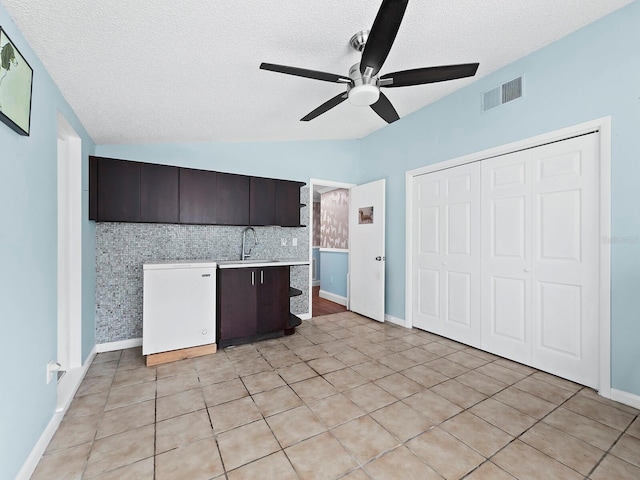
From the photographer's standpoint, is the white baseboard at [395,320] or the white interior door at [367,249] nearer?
the white baseboard at [395,320]

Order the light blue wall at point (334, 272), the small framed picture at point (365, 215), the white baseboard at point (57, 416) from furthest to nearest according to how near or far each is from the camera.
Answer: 1. the light blue wall at point (334, 272)
2. the small framed picture at point (365, 215)
3. the white baseboard at point (57, 416)

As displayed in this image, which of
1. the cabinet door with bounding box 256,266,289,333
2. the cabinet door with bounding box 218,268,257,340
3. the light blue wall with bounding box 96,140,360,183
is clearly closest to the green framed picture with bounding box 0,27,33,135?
the light blue wall with bounding box 96,140,360,183

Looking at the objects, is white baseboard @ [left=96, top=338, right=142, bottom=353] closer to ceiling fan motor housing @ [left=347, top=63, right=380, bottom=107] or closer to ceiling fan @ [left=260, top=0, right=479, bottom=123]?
ceiling fan @ [left=260, top=0, right=479, bottom=123]

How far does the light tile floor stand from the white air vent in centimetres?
260

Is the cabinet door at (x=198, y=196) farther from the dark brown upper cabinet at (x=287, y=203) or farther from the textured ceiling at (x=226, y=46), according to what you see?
the dark brown upper cabinet at (x=287, y=203)

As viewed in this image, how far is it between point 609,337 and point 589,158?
4.64 feet

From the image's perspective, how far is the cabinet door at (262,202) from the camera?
365cm

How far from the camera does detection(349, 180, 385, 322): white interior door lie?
4094mm

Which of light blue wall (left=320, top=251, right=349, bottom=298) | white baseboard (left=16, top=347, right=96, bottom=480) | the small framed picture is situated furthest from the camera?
light blue wall (left=320, top=251, right=349, bottom=298)

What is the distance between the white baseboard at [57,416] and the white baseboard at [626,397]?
3.74 metres

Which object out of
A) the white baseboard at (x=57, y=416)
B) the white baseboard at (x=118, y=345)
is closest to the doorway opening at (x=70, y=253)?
the white baseboard at (x=57, y=416)

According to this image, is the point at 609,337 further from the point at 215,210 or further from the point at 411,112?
the point at 215,210

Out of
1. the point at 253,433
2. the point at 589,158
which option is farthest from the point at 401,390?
the point at 589,158

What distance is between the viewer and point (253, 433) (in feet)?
5.72
